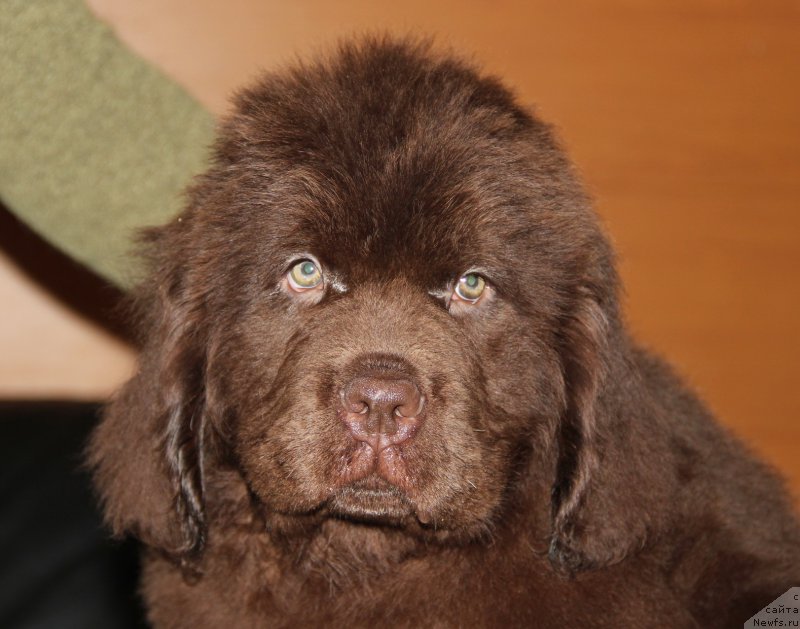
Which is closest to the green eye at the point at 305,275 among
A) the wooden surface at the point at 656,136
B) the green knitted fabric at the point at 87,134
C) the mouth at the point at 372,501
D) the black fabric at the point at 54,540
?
the mouth at the point at 372,501

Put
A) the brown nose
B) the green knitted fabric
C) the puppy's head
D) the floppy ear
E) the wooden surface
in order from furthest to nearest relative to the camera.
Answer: the wooden surface < the green knitted fabric < the floppy ear < the puppy's head < the brown nose

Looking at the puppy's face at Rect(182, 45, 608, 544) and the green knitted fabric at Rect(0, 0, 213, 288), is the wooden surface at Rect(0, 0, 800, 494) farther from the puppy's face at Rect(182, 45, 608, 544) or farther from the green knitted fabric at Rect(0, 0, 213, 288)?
the puppy's face at Rect(182, 45, 608, 544)

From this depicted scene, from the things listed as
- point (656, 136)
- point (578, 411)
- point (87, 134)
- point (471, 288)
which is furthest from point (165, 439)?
point (656, 136)

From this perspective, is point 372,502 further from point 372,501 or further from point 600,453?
point 600,453

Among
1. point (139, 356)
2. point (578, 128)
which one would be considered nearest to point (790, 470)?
point (578, 128)

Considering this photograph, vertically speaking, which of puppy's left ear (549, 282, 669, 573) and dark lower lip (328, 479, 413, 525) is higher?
puppy's left ear (549, 282, 669, 573)

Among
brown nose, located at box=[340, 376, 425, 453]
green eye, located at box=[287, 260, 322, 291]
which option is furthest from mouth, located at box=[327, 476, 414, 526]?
green eye, located at box=[287, 260, 322, 291]

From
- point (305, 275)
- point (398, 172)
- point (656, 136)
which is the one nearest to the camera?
point (398, 172)
